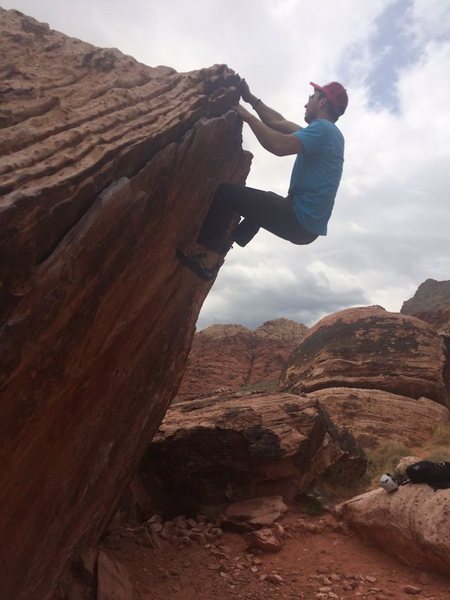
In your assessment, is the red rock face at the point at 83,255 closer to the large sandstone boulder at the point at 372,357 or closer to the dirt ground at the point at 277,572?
the dirt ground at the point at 277,572

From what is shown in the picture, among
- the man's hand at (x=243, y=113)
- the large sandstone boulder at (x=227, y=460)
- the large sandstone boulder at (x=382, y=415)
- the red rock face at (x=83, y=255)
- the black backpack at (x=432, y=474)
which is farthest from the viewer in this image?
the large sandstone boulder at (x=382, y=415)

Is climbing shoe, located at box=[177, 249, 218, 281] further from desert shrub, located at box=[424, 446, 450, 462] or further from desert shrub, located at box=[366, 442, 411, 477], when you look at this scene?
desert shrub, located at box=[424, 446, 450, 462]

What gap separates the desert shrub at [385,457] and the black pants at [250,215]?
8.59 m

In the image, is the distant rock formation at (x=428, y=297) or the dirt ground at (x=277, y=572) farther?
the distant rock formation at (x=428, y=297)

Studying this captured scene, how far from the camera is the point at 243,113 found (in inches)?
257

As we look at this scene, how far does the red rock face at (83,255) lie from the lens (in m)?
4.03

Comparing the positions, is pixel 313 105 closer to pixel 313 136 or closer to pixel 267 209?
pixel 313 136

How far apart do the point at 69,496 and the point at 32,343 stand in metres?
2.52

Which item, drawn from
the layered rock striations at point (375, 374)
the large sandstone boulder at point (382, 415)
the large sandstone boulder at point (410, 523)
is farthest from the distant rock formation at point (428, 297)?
the large sandstone boulder at point (410, 523)

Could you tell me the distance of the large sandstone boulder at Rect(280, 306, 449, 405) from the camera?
18766 mm

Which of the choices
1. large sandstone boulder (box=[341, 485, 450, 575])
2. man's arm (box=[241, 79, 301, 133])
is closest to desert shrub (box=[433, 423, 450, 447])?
large sandstone boulder (box=[341, 485, 450, 575])

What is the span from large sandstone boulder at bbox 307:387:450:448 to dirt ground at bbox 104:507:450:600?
23.5 ft

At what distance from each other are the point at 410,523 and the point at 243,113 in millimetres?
6501

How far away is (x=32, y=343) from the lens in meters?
4.15
